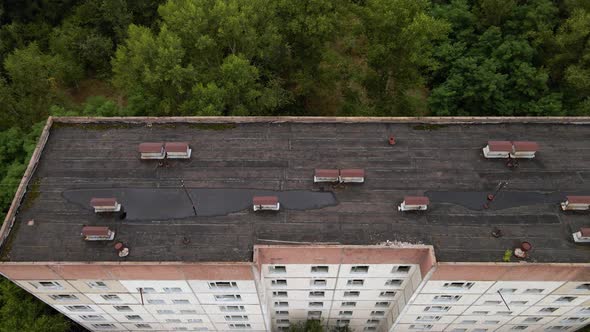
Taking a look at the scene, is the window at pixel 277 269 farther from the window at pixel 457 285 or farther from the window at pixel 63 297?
the window at pixel 63 297

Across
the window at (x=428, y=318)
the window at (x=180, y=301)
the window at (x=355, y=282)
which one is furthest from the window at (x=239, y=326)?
the window at (x=428, y=318)

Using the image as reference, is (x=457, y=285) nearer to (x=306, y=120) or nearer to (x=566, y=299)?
(x=566, y=299)

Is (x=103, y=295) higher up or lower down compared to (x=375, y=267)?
lower down

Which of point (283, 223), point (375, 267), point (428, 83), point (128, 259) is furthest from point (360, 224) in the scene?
point (428, 83)

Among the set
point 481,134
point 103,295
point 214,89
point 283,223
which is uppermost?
point 214,89

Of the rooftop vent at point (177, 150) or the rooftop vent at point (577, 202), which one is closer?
the rooftop vent at point (577, 202)

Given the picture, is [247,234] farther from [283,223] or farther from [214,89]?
[214,89]

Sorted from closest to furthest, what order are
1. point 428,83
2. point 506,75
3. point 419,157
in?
point 419,157 < point 506,75 < point 428,83

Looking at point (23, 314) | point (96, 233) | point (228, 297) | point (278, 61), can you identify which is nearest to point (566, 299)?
point (228, 297)
